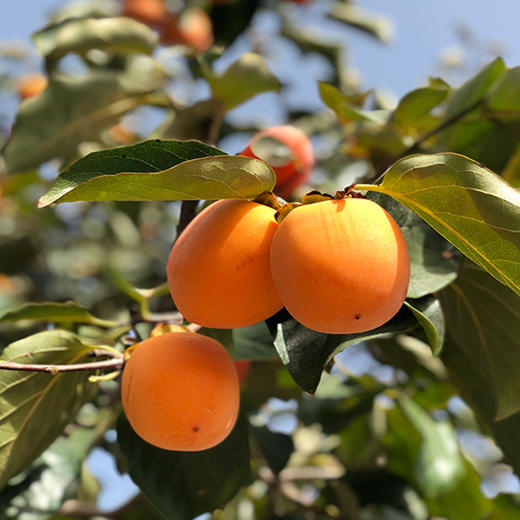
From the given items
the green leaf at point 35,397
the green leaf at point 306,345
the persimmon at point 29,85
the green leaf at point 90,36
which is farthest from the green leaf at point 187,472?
the persimmon at point 29,85

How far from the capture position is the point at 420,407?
1.73 meters

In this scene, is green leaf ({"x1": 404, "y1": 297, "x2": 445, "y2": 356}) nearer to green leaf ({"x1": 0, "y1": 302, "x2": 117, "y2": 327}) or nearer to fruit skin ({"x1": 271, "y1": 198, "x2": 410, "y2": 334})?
fruit skin ({"x1": 271, "y1": 198, "x2": 410, "y2": 334})

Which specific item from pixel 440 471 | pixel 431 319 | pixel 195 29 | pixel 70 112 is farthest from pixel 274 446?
pixel 195 29

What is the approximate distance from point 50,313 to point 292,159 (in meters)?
0.54

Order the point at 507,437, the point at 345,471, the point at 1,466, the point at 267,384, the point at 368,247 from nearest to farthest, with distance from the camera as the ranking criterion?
the point at 368,247
the point at 1,466
the point at 507,437
the point at 267,384
the point at 345,471

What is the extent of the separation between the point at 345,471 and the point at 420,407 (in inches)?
10.4

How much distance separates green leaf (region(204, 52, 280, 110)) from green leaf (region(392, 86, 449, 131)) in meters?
0.32

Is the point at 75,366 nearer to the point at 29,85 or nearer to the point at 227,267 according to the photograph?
the point at 227,267

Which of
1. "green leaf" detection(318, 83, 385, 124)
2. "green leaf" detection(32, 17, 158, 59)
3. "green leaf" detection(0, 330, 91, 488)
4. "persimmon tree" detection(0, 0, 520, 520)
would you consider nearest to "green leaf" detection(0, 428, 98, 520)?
"persimmon tree" detection(0, 0, 520, 520)

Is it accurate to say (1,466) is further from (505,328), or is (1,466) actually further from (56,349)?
(505,328)

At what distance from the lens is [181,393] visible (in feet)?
2.45

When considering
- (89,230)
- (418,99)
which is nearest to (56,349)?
(418,99)

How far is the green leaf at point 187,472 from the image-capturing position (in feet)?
3.28

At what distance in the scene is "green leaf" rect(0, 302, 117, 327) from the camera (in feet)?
3.52
